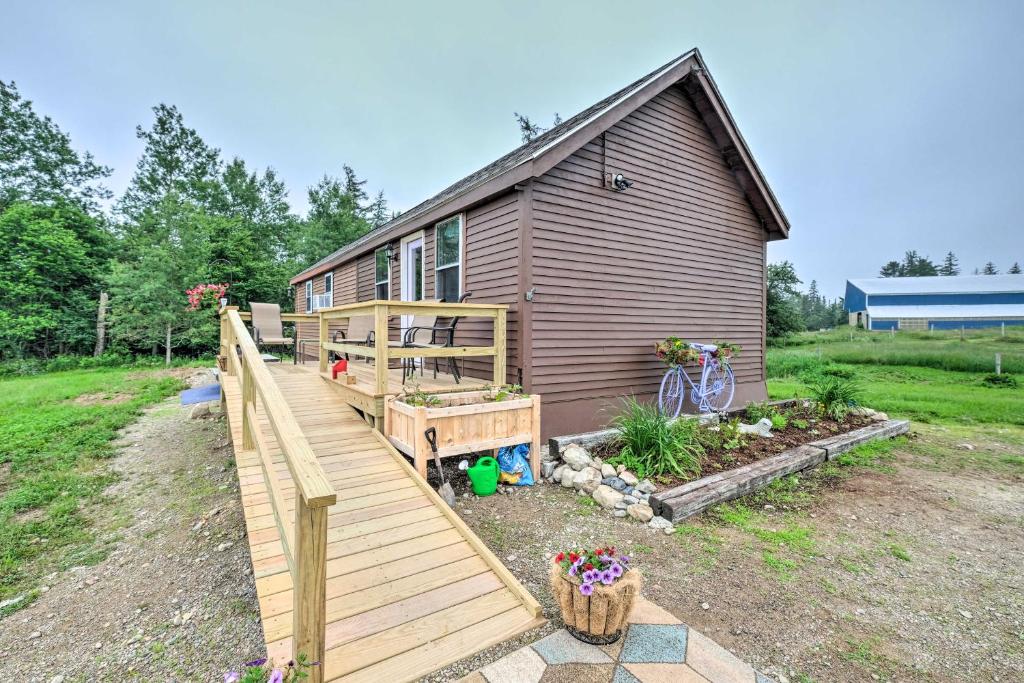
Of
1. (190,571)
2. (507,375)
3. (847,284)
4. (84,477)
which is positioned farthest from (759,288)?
(847,284)

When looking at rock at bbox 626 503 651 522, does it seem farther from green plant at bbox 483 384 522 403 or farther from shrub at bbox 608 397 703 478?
green plant at bbox 483 384 522 403

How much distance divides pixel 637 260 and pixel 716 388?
2222 millimetres

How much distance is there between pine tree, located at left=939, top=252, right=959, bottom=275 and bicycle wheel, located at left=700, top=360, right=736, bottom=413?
70158 mm

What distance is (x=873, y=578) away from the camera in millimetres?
2703

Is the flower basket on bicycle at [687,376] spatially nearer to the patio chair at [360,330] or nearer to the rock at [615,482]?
the rock at [615,482]

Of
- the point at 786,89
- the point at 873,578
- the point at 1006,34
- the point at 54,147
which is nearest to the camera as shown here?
the point at 873,578

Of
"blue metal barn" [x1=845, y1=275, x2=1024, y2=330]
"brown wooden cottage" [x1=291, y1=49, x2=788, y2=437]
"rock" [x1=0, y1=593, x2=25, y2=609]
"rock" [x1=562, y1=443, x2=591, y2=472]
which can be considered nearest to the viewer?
"rock" [x1=0, y1=593, x2=25, y2=609]

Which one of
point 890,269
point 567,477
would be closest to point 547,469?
point 567,477

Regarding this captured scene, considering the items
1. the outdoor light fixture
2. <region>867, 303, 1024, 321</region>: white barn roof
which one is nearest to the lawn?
the outdoor light fixture

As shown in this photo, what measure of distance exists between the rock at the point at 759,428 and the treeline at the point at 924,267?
62328 millimetres

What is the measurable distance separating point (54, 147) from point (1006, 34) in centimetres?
3360

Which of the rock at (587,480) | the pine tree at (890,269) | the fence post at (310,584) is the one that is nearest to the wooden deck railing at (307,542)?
the fence post at (310,584)

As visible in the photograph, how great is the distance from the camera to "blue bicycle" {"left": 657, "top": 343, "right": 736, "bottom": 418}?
5.89 meters

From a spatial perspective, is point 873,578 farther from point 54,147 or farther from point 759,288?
point 54,147
